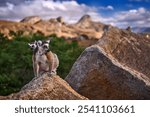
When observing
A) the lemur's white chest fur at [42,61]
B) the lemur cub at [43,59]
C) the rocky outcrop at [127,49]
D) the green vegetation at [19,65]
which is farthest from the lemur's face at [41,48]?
the green vegetation at [19,65]

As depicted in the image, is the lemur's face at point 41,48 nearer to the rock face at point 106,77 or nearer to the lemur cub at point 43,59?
the lemur cub at point 43,59

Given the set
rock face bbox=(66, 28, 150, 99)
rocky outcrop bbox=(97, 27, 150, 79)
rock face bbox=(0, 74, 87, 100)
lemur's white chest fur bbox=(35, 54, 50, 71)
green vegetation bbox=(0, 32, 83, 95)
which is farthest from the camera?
green vegetation bbox=(0, 32, 83, 95)

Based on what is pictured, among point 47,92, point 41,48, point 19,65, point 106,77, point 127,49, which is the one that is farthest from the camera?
point 19,65

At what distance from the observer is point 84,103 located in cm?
1020

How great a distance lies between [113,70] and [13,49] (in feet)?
61.5

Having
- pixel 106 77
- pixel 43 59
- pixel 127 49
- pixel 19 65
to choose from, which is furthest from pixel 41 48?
pixel 19 65

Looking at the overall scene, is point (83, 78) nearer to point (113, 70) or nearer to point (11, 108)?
point (113, 70)

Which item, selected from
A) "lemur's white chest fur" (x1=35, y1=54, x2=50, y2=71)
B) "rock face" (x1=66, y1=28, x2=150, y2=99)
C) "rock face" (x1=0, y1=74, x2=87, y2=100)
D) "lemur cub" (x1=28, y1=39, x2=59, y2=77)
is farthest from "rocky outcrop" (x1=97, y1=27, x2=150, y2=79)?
"rock face" (x1=0, y1=74, x2=87, y2=100)

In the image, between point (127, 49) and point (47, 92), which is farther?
point (127, 49)

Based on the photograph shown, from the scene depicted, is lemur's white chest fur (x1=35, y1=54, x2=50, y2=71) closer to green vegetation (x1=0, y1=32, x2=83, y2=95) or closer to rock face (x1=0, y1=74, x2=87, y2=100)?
rock face (x1=0, y1=74, x2=87, y2=100)

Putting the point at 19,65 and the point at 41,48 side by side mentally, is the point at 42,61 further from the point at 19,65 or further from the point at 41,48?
the point at 19,65

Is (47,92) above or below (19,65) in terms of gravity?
above

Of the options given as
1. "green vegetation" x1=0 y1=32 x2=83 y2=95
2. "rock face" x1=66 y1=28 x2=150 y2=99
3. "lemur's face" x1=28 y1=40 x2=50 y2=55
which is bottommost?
"green vegetation" x1=0 y1=32 x2=83 y2=95

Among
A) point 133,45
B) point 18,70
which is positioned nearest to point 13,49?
point 18,70
